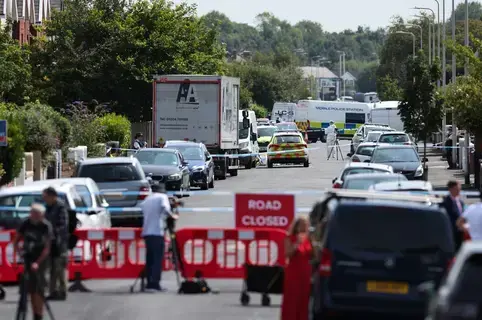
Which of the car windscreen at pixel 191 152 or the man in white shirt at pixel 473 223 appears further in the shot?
the car windscreen at pixel 191 152

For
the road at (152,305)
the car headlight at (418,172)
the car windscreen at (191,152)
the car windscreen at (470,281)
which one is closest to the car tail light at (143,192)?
the road at (152,305)

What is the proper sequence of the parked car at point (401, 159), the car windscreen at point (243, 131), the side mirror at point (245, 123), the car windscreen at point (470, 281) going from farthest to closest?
the car windscreen at point (243, 131)
the side mirror at point (245, 123)
the parked car at point (401, 159)
the car windscreen at point (470, 281)

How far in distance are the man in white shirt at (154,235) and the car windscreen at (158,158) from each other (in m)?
16.7

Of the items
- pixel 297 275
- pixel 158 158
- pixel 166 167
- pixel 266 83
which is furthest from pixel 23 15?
pixel 266 83

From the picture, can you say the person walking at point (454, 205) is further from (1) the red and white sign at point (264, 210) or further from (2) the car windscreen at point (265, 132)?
(2) the car windscreen at point (265, 132)

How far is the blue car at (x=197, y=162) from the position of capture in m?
39.1

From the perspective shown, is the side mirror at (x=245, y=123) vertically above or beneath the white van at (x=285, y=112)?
beneath

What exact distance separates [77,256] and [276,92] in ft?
394

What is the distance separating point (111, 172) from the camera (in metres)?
28.9

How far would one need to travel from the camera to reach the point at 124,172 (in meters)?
28.8

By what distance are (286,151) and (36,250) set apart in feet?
132

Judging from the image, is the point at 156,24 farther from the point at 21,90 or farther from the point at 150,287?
the point at 150,287

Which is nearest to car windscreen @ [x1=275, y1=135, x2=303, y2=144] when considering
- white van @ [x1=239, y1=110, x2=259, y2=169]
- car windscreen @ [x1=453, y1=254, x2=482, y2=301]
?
white van @ [x1=239, y1=110, x2=259, y2=169]

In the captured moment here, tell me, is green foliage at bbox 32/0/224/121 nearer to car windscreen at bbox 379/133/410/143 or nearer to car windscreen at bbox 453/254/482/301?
car windscreen at bbox 379/133/410/143
